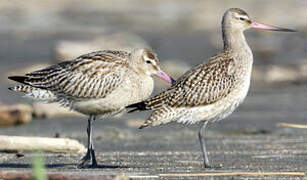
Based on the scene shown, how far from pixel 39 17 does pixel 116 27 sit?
5.19m

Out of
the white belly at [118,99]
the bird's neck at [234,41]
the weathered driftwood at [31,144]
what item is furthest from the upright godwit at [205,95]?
the weathered driftwood at [31,144]

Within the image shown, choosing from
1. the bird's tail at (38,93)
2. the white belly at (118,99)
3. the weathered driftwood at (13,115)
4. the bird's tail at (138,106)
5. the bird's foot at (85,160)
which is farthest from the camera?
the weathered driftwood at (13,115)

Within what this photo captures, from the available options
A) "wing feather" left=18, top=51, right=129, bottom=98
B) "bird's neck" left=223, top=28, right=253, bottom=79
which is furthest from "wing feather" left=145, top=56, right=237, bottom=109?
"wing feather" left=18, top=51, right=129, bottom=98

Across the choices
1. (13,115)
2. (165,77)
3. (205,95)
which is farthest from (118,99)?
(13,115)

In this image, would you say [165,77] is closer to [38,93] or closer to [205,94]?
[205,94]

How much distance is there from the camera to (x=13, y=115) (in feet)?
43.3

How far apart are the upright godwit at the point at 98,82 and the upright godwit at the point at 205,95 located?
0.34 metres

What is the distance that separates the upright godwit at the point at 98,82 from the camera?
984 cm

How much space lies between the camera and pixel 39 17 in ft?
120

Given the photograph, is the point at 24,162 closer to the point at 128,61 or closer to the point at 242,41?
the point at 128,61

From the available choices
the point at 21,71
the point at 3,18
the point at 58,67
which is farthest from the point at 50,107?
the point at 3,18

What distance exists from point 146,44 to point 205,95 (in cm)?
1664

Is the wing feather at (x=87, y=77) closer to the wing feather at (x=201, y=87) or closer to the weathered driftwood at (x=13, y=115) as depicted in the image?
the wing feather at (x=201, y=87)

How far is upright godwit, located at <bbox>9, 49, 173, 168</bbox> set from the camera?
32.3ft
